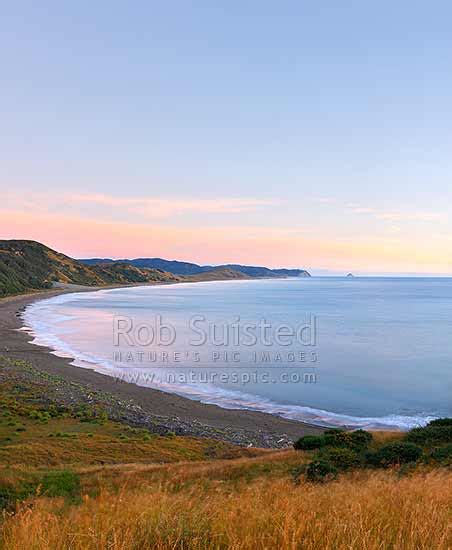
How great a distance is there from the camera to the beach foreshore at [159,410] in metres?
21.8

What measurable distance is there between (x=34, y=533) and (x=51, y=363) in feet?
115

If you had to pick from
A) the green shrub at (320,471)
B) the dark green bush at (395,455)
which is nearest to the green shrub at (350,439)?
the dark green bush at (395,455)

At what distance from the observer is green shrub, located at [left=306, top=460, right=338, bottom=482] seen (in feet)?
35.2

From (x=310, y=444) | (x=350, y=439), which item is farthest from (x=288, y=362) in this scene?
(x=350, y=439)

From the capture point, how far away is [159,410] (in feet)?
83.8

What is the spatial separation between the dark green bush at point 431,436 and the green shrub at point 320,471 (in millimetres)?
4006

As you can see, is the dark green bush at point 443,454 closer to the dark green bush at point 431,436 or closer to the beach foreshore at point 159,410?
the dark green bush at point 431,436

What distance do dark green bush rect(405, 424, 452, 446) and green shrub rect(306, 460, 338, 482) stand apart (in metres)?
4.01

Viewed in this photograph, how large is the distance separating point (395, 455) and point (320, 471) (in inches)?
98.1

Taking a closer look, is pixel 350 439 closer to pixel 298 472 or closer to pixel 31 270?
pixel 298 472

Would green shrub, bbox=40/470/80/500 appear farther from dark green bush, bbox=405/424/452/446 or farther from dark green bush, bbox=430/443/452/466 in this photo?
dark green bush, bbox=405/424/452/446

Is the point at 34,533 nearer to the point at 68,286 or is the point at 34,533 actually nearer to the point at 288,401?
the point at 288,401

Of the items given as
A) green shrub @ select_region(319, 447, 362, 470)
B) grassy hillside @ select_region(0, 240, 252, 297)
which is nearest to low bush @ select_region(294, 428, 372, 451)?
green shrub @ select_region(319, 447, 362, 470)

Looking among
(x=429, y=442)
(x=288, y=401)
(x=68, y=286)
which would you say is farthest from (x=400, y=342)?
(x=68, y=286)
